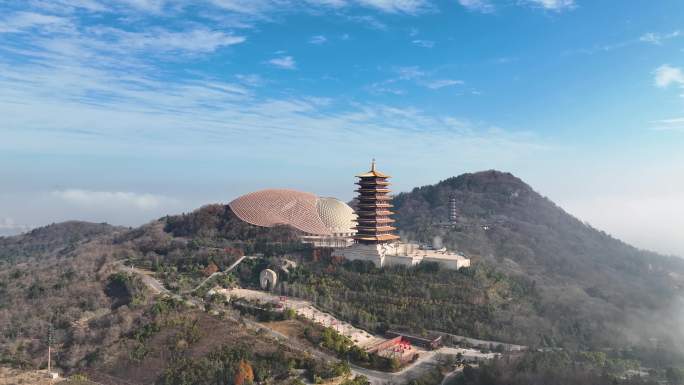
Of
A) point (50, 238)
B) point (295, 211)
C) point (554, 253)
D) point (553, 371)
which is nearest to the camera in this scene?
point (553, 371)

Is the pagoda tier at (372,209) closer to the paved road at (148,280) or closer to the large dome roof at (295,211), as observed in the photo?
the large dome roof at (295,211)

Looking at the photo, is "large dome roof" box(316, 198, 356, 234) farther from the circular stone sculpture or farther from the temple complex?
the circular stone sculpture

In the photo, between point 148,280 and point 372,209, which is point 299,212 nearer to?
point 372,209

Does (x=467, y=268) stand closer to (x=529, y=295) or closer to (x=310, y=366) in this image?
(x=529, y=295)

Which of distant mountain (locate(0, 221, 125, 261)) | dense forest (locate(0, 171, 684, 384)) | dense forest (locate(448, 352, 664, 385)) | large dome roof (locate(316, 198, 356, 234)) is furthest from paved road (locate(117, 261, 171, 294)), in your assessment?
distant mountain (locate(0, 221, 125, 261))

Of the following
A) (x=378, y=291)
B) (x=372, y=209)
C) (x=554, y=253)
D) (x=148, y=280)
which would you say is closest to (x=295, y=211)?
(x=372, y=209)

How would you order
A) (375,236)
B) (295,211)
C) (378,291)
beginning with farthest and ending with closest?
(295,211) → (375,236) → (378,291)
